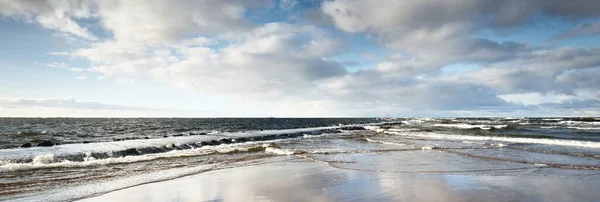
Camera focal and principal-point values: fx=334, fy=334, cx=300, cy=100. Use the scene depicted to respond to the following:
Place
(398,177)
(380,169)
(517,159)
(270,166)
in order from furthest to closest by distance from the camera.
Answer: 1. (517,159)
2. (270,166)
3. (380,169)
4. (398,177)

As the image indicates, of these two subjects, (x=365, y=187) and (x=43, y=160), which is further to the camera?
(x=43, y=160)

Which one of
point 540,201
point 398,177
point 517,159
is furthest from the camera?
point 517,159

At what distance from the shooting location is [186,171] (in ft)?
50.2

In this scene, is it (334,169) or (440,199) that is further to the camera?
(334,169)

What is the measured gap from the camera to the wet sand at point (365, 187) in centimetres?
943

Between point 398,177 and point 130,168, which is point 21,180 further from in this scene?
point 398,177

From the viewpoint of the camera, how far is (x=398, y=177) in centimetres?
1270

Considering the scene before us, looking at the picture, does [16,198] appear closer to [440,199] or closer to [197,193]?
[197,193]

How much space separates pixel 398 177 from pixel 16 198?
12.6 m

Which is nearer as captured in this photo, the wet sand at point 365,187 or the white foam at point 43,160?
the wet sand at point 365,187

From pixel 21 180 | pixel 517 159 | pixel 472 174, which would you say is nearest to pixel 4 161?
pixel 21 180

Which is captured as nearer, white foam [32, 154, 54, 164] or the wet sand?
the wet sand

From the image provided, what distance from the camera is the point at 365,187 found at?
10.8 m

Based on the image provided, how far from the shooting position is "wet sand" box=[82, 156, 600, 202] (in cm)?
943
